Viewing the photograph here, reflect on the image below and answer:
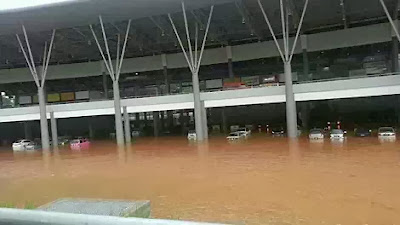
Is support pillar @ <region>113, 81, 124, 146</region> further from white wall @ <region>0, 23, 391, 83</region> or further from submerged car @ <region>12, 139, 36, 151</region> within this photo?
white wall @ <region>0, 23, 391, 83</region>

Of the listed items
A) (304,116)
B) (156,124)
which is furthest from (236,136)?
(156,124)

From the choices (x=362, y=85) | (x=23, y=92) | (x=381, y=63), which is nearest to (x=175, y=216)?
(x=362, y=85)

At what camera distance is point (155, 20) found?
3750cm

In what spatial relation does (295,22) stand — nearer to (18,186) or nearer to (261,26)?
(261,26)

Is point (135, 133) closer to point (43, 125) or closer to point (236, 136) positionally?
point (43, 125)

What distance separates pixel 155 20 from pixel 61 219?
36.6 m

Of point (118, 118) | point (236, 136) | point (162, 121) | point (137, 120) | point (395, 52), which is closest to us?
point (236, 136)

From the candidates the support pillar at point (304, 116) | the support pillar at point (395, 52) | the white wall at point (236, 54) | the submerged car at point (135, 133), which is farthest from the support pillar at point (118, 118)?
the support pillar at point (395, 52)

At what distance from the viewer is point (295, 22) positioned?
1543 inches

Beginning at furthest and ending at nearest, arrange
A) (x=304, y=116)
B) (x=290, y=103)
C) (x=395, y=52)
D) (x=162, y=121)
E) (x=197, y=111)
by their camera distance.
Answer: (x=162, y=121) < (x=304, y=116) < (x=395, y=52) < (x=197, y=111) < (x=290, y=103)

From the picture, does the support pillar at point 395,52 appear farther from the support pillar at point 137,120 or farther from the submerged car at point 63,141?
the submerged car at point 63,141

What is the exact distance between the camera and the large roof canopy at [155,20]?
3169 centimetres

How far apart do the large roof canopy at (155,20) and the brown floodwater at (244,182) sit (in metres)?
12.1

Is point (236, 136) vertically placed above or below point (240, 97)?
below
